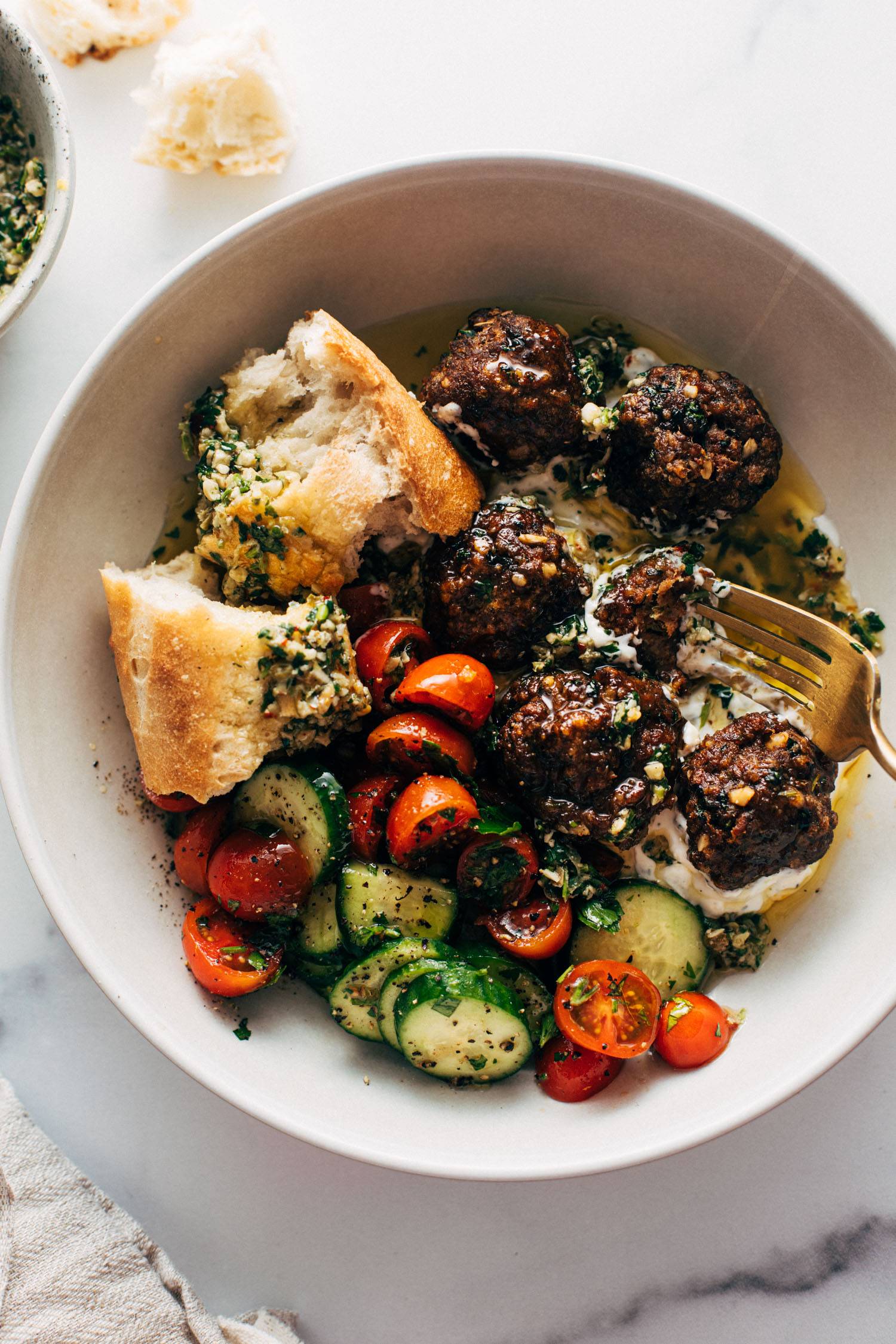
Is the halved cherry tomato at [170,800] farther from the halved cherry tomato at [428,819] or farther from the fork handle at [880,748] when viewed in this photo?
the fork handle at [880,748]

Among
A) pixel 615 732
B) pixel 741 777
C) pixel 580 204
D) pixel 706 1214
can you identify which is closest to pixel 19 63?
pixel 580 204

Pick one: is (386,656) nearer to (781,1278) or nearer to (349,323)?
(349,323)

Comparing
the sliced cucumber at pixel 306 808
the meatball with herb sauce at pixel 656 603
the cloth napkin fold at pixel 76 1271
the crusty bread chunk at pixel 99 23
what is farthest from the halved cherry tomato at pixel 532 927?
the crusty bread chunk at pixel 99 23

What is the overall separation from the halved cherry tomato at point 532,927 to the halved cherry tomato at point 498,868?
0.18 feet

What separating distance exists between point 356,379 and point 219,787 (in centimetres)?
131

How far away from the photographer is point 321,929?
10.3 feet

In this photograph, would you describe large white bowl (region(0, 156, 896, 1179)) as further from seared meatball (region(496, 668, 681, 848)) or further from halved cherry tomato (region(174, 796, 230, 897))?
seared meatball (region(496, 668, 681, 848))

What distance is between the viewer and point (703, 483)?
121 inches

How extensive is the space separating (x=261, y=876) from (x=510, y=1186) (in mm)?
1558

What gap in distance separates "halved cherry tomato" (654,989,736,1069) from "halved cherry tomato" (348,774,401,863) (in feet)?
3.53

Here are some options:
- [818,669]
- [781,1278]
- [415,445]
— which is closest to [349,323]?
[415,445]

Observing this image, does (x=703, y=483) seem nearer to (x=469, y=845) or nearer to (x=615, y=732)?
(x=615, y=732)

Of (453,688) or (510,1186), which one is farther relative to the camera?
(510,1186)

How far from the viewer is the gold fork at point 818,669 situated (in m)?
3.04
